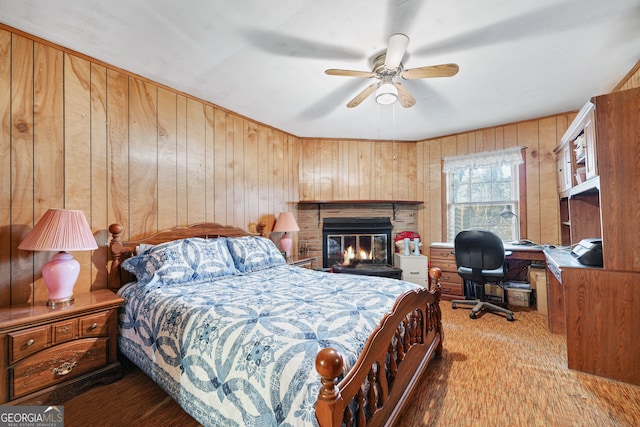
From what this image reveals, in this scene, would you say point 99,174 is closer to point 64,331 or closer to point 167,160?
point 167,160

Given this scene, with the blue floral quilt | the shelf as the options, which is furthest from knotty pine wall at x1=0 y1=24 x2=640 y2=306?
the shelf

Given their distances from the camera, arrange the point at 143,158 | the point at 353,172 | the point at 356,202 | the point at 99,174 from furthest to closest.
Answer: the point at 353,172
the point at 356,202
the point at 143,158
the point at 99,174

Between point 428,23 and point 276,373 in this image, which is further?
point 428,23

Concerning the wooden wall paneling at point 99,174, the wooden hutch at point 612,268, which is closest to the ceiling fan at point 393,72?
the wooden hutch at point 612,268

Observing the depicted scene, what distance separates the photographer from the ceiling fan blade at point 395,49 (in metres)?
1.71

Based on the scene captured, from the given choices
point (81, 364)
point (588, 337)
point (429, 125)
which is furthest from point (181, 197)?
point (588, 337)

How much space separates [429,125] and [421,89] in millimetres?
1187

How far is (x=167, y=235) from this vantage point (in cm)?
262

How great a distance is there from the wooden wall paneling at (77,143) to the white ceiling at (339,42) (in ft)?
0.68

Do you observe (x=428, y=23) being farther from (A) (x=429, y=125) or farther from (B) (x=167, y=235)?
(B) (x=167, y=235)

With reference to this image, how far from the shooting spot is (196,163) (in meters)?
2.96

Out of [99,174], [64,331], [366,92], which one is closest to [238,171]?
[99,174]

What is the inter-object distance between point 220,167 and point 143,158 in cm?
82

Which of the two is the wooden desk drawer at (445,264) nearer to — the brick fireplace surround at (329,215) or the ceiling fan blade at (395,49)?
the brick fireplace surround at (329,215)
